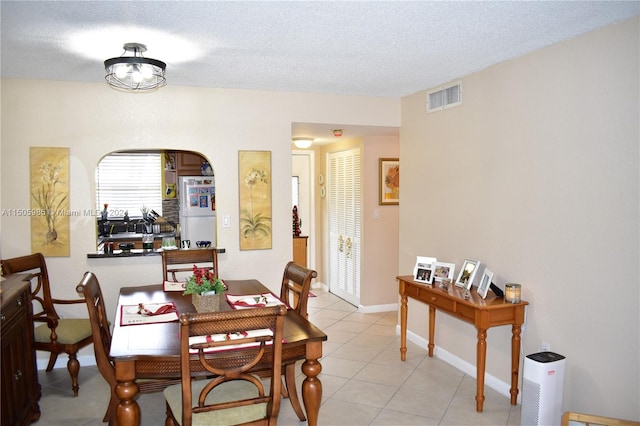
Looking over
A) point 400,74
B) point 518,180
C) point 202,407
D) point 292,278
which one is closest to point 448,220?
point 518,180

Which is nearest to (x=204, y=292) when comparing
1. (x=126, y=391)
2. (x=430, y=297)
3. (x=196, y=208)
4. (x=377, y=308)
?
(x=126, y=391)

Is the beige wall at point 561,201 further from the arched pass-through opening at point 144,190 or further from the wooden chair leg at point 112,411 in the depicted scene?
the arched pass-through opening at point 144,190

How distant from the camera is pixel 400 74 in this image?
156 inches

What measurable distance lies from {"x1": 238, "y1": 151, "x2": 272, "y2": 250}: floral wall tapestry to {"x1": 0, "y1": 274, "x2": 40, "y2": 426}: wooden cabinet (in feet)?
6.14

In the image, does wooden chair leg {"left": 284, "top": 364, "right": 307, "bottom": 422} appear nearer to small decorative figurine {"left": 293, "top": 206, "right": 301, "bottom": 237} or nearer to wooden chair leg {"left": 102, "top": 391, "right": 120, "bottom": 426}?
wooden chair leg {"left": 102, "top": 391, "right": 120, "bottom": 426}

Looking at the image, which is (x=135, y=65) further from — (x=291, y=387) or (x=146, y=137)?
(x=291, y=387)

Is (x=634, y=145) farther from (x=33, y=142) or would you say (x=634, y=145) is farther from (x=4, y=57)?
(x=33, y=142)

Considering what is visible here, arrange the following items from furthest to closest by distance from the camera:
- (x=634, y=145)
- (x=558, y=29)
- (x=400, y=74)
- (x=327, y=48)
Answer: (x=400, y=74) → (x=327, y=48) → (x=558, y=29) → (x=634, y=145)

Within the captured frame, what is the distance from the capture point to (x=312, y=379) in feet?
8.37

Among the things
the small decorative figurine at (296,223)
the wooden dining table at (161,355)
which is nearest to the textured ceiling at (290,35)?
the wooden dining table at (161,355)

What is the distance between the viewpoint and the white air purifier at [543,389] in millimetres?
2924

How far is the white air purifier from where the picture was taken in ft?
9.59

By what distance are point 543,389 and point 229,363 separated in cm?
190

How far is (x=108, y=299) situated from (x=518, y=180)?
3.49m
